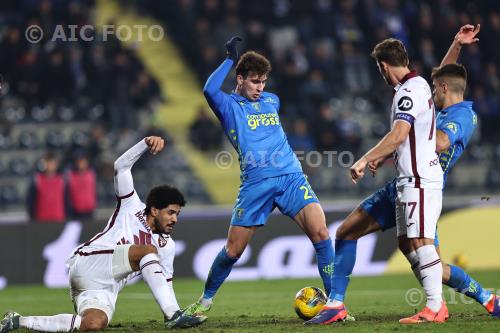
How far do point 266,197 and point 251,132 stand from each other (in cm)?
59

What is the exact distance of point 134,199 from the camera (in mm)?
8094

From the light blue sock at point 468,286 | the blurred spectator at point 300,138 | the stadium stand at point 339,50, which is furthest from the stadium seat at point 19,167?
the light blue sock at point 468,286

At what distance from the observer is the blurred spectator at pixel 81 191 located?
51.1ft

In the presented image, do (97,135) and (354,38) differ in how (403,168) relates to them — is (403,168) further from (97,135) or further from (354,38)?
(354,38)

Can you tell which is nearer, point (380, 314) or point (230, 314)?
point (380, 314)

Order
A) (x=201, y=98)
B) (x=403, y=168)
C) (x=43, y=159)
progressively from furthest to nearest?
1. (x=201, y=98)
2. (x=43, y=159)
3. (x=403, y=168)

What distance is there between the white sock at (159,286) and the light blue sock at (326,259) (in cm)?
154

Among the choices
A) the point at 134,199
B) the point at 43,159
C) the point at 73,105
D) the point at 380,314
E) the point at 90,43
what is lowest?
the point at 380,314

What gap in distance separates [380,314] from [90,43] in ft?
37.6

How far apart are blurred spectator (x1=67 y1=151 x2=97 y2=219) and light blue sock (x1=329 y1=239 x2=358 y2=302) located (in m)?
8.11

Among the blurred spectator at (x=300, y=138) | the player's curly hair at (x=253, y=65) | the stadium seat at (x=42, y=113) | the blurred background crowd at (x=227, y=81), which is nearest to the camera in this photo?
the player's curly hair at (x=253, y=65)

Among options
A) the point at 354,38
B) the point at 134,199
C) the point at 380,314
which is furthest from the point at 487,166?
the point at 134,199

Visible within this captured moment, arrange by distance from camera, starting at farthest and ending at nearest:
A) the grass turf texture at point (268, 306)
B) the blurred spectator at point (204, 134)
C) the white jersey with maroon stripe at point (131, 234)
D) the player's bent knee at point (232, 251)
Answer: the blurred spectator at point (204, 134), the player's bent knee at point (232, 251), the white jersey with maroon stripe at point (131, 234), the grass turf texture at point (268, 306)

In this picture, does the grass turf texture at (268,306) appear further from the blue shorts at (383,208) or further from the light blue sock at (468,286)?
the blue shorts at (383,208)
